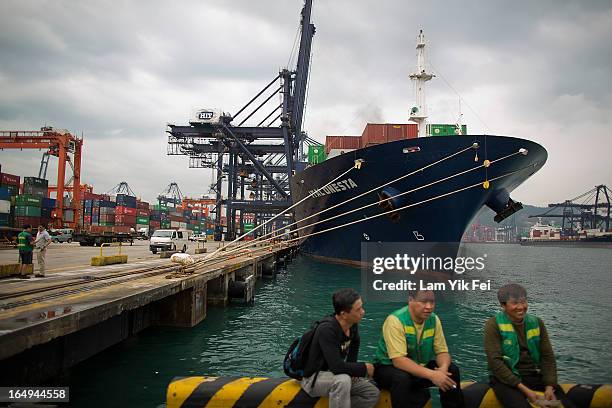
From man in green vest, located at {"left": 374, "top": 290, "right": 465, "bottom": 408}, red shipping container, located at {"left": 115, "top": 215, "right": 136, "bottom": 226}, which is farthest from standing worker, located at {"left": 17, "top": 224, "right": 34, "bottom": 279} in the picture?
red shipping container, located at {"left": 115, "top": 215, "right": 136, "bottom": 226}

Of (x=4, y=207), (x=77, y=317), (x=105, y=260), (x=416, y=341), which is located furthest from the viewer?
(x=4, y=207)

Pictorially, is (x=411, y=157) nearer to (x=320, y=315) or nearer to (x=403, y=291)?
(x=403, y=291)

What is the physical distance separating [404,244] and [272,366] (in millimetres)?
12877

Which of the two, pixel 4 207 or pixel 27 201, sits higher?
pixel 27 201

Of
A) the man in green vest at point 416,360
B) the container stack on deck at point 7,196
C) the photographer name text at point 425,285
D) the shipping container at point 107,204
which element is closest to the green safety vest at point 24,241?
the man in green vest at point 416,360

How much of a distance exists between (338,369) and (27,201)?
5636 centimetres

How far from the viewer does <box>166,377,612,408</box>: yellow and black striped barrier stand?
11.7ft

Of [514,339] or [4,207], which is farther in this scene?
[4,207]

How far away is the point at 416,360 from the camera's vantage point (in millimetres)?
3701

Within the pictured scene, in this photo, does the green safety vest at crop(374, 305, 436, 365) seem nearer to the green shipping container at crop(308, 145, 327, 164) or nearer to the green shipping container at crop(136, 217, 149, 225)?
the green shipping container at crop(308, 145, 327, 164)

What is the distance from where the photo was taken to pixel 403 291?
1675 cm

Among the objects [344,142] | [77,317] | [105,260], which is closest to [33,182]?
[105,260]

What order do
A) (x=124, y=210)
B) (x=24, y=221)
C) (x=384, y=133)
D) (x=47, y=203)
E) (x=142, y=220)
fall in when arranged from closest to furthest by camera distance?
(x=384, y=133) → (x=24, y=221) → (x=47, y=203) → (x=124, y=210) → (x=142, y=220)

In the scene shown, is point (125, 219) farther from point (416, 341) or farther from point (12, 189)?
point (416, 341)
